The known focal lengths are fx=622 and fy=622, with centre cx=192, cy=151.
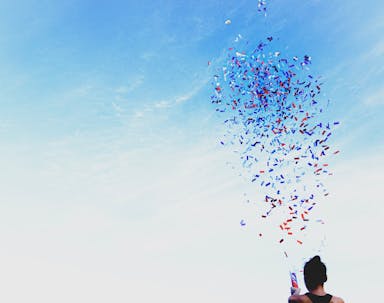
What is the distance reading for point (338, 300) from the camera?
30.0 feet

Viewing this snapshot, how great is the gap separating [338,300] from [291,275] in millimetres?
900

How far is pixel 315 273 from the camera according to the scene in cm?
912

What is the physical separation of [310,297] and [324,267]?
48 centimetres

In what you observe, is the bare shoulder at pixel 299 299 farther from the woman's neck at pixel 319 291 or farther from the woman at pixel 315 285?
the woman's neck at pixel 319 291

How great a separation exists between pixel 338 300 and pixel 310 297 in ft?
1.47

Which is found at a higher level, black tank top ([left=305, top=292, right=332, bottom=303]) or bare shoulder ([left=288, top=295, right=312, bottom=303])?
bare shoulder ([left=288, top=295, right=312, bottom=303])

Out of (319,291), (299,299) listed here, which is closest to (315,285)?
(319,291)

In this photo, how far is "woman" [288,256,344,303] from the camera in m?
9.05

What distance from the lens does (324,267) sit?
30.0 ft

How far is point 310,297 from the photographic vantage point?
9.05 meters

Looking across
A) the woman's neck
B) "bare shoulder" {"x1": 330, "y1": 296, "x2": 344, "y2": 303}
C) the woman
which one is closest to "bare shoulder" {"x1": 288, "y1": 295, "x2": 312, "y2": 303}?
the woman

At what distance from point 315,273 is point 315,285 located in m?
0.18

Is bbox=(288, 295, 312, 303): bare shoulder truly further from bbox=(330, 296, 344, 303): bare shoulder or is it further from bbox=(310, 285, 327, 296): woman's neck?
bbox=(330, 296, 344, 303): bare shoulder

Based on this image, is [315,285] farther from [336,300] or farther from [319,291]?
[336,300]
